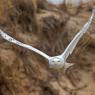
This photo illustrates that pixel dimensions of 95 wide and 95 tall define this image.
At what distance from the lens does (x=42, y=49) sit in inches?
75.9

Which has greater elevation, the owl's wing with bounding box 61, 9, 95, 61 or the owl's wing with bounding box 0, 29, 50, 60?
the owl's wing with bounding box 0, 29, 50, 60

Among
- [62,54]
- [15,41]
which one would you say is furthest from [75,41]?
[15,41]

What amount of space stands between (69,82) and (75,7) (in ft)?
1.12

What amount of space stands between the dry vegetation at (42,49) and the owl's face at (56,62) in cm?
9

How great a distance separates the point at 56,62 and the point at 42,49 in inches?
7.2

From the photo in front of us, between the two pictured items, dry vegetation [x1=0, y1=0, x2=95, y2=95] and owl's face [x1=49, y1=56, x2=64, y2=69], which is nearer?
owl's face [x1=49, y1=56, x2=64, y2=69]

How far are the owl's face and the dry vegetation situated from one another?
0.29 ft

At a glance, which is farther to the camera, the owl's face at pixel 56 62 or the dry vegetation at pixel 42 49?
the dry vegetation at pixel 42 49

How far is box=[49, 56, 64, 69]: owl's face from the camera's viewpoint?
5.77 ft

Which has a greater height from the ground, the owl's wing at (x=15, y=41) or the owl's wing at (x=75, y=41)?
the owl's wing at (x=15, y=41)

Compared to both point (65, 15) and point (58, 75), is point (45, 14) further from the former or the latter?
point (58, 75)

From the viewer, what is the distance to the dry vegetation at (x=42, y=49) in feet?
6.10

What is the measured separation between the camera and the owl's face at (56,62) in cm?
176

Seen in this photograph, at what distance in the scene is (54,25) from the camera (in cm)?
198
